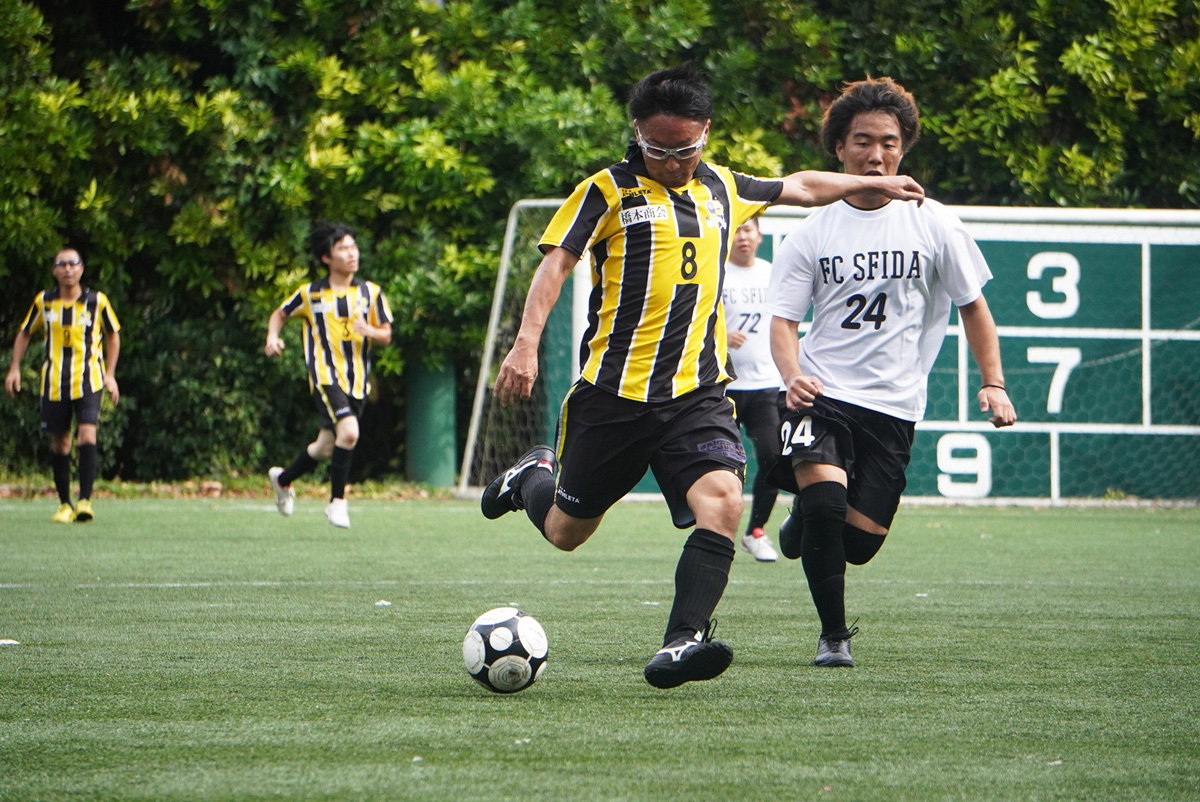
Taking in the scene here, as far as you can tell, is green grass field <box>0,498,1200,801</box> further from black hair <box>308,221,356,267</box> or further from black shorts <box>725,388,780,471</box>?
black hair <box>308,221,356,267</box>

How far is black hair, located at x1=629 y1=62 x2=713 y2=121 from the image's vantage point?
14.9 feet

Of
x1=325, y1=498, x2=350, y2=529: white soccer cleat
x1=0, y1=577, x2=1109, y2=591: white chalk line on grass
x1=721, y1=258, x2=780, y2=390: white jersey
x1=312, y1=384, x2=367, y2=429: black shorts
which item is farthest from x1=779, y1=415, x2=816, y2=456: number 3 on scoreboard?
x1=312, y1=384, x2=367, y2=429: black shorts

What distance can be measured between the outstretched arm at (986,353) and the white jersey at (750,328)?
397 cm

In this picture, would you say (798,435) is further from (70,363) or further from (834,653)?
Answer: (70,363)

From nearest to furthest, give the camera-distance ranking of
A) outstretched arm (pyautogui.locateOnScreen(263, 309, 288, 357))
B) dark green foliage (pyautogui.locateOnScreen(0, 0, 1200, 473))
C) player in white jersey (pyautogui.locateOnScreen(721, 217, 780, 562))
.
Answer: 1. player in white jersey (pyautogui.locateOnScreen(721, 217, 780, 562))
2. outstretched arm (pyautogui.locateOnScreen(263, 309, 288, 357))
3. dark green foliage (pyautogui.locateOnScreen(0, 0, 1200, 473))

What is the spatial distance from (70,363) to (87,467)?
780 millimetres

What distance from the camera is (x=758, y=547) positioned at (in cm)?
905

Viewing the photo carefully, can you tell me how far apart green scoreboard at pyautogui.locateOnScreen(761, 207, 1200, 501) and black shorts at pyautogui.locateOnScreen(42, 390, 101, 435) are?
19.9 ft

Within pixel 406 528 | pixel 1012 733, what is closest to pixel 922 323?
pixel 1012 733

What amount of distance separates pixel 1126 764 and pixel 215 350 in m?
12.8

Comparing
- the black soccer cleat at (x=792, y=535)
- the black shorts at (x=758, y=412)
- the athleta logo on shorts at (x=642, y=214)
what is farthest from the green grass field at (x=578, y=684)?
the athleta logo on shorts at (x=642, y=214)

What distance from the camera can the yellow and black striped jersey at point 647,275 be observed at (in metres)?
4.67

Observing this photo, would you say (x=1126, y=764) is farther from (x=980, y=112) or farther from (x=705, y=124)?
(x=980, y=112)

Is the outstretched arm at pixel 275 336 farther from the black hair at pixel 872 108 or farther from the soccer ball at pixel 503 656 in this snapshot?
the soccer ball at pixel 503 656
